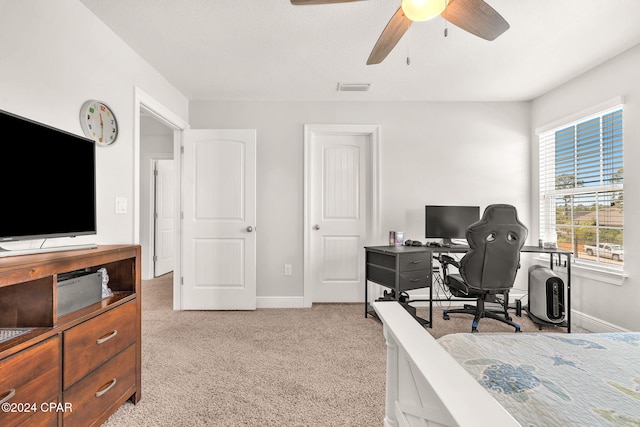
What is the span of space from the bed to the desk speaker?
7.02 feet

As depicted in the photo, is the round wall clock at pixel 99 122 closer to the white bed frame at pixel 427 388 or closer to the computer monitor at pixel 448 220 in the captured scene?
the white bed frame at pixel 427 388

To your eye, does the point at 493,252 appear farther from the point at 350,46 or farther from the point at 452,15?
the point at 350,46

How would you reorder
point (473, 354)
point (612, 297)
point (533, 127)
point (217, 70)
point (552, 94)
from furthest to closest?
point (533, 127) < point (552, 94) < point (217, 70) < point (612, 297) < point (473, 354)

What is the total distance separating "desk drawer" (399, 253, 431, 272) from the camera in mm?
3035

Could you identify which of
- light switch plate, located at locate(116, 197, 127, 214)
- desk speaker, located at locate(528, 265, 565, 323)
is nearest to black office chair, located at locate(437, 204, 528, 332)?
desk speaker, located at locate(528, 265, 565, 323)

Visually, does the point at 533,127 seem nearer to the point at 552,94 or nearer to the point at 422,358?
the point at 552,94

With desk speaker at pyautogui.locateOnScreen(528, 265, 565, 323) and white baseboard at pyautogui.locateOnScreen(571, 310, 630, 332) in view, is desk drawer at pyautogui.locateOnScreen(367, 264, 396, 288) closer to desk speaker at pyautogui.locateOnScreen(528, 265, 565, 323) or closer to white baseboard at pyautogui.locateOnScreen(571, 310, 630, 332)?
desk speaker at pyautogui.locateOnScreen(528, 265, 565, 323)

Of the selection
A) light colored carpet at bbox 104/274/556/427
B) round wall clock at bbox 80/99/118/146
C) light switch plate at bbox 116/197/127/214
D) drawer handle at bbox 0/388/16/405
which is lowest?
light colored carpet at bbox 104/274/556/427

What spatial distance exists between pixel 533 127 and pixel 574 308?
81.0 inches

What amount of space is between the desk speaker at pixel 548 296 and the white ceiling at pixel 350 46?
1965 mm

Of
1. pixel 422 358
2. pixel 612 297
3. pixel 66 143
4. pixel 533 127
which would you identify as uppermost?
pixel 533 127

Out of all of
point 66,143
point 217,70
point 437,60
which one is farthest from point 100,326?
point 437,60

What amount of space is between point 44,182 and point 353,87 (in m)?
2.80

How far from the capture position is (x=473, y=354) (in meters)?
1.01
